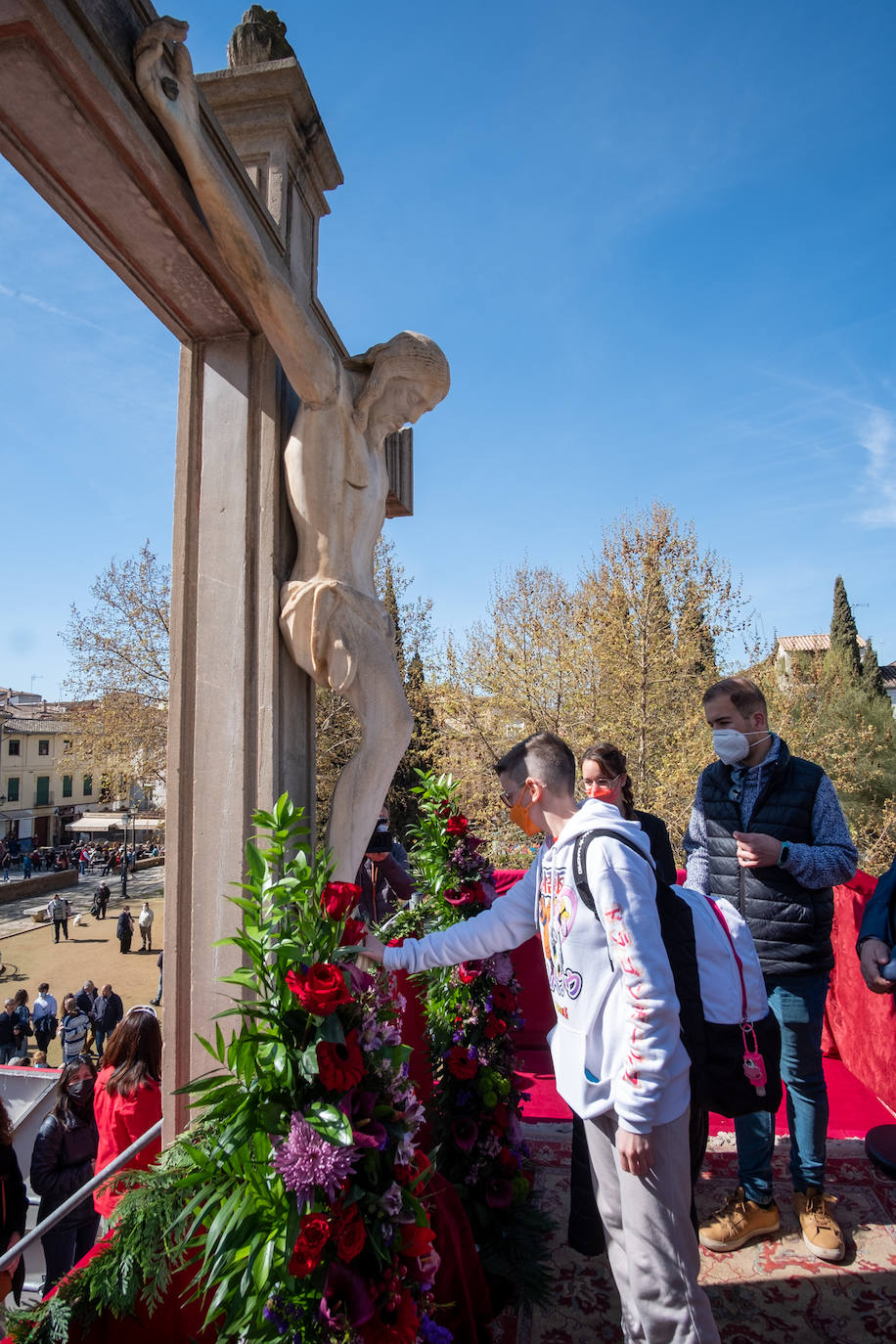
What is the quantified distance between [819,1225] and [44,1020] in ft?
37.9

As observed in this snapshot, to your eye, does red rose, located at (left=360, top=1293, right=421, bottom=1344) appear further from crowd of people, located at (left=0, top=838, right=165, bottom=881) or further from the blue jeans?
crowd of people, located at (left=0, top=838, right=165, bottom=881)

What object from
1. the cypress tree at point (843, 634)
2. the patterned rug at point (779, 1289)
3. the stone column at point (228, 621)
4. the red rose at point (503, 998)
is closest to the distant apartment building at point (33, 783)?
the cypress tree at point (843, 634)

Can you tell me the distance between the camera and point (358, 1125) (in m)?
1.47

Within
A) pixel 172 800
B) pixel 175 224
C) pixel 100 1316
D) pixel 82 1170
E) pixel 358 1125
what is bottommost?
pixel 82 1170

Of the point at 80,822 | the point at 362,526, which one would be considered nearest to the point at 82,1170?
the point at 362,526

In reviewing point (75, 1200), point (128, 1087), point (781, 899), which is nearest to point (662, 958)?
point (781, 899)

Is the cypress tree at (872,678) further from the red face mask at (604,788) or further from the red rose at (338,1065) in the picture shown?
the red rose at (338,1065)

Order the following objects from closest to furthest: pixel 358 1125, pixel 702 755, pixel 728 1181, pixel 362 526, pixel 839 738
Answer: pixel 358 1125, pixel 362 526, pixel 728 1181, pixel 702 755, pixel 839 738

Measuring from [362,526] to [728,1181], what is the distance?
10.3 ft

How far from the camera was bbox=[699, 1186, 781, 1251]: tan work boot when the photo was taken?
2.71m

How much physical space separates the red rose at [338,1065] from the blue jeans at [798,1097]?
1787 mm

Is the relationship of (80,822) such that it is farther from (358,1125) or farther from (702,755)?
(358,1125)

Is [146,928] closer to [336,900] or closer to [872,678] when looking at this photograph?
[336,900]

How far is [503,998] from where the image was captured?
302cm
